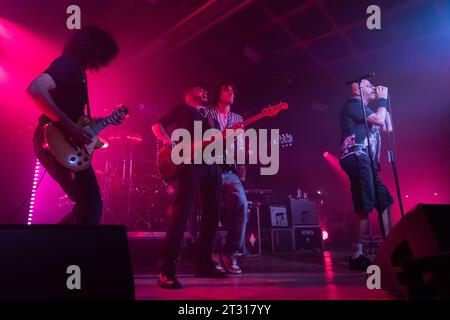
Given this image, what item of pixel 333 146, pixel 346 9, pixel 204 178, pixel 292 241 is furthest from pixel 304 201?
pixel 204 178

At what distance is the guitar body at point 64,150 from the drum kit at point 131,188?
4.55 meters

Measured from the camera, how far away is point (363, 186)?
13.0 ft

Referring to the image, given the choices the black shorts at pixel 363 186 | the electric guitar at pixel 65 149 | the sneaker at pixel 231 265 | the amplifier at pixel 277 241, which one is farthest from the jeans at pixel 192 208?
the amplifier at pixel 277 241

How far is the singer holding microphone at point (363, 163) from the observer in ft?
12.7

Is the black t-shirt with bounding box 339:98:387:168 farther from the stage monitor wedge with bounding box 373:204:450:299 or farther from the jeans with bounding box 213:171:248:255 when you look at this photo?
the stage monitor wedge with bounding box 373:204:450:299

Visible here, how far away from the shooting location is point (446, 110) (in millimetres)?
10438

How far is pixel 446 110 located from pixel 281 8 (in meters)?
6.86

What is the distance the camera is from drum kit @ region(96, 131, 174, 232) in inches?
288

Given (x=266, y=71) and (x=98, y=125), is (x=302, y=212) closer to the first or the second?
(x=266, y=71)

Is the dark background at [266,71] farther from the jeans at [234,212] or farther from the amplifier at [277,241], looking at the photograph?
the jeans at [234,212]

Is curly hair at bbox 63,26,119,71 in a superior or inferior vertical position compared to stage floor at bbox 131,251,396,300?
superior

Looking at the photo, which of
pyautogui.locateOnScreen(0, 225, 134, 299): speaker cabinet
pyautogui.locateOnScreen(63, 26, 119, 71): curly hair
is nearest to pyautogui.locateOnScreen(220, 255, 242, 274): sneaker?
pyautogui.locateOnScreen(0, 225, 134, 299): speaker cabinet

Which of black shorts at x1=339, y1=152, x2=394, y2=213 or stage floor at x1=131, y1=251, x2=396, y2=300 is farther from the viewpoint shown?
black shorts at x1=339, y1=152, x2=394, y2=213

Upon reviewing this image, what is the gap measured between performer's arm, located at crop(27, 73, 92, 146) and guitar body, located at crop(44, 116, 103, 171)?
57 mm
